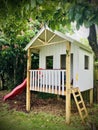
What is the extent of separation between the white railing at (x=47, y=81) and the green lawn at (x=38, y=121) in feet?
3.48

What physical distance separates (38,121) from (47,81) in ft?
5.78

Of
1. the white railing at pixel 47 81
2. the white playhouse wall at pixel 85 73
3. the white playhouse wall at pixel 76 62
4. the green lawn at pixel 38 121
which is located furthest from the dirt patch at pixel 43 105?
the white playhouse wall at pixel 76 62

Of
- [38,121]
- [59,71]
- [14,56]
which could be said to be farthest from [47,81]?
[14,56]

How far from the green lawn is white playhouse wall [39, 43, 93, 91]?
1415 millimetres

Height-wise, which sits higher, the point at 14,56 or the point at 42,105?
the point at 14,56

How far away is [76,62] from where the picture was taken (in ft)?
24.1

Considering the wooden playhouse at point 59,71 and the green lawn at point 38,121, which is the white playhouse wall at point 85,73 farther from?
the green lawn at point 38,121

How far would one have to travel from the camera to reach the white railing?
6786 mm

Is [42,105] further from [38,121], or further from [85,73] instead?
[85,73]

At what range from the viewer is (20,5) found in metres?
2.75

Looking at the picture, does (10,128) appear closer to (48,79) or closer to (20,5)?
(48,79)

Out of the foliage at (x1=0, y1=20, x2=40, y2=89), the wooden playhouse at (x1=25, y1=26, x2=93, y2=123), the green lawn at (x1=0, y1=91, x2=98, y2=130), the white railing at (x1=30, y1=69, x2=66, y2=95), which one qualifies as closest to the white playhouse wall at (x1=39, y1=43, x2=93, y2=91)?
the wooden playhouse at (x1=25, y1=26, x2=93, y2=123)

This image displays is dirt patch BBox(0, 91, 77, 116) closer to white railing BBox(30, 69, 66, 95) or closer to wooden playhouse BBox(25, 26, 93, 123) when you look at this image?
wooden playhouse BBox(25, 26, 93, 123)

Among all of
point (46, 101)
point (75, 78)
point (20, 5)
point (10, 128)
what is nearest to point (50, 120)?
point (10, 128)
